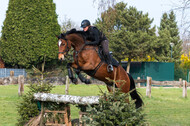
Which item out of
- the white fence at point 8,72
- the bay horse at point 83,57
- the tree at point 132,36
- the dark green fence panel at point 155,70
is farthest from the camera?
the tree at point 132,36

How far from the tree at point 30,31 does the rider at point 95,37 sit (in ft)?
44.9

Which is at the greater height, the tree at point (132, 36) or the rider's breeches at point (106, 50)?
the tree at point (132, 36)

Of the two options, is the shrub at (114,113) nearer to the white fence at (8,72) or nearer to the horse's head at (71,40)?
the horse's head at (71,40)

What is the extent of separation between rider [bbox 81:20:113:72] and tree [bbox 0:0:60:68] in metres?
13.7

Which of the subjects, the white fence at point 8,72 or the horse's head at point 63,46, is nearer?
the horse's head at point 63,46

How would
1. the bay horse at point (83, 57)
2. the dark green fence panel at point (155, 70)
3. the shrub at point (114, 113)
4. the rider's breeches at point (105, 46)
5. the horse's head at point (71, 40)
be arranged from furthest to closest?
the dark green fence panel at point (155, 70), the rider's breeches at point (105, 46), the bay horse at point (83, 57), the horse's head at point (71, 40), the shrub at point (114, 113)

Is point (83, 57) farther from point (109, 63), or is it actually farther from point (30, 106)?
point (30, 106)

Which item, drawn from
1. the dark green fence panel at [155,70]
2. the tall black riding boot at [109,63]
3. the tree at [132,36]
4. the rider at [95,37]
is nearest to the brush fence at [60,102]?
the tall black riding boot at [109,63]

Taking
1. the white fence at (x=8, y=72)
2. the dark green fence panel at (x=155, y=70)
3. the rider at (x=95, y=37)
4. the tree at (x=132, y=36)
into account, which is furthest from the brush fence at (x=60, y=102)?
the tree at (x=132, y=36)

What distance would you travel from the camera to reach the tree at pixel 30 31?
64.5ft

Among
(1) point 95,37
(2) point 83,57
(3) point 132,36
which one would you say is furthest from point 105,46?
(3) point 132,36

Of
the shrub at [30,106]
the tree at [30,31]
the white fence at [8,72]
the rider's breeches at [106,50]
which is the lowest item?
the shrub at [30,106]

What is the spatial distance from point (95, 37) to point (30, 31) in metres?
14.6

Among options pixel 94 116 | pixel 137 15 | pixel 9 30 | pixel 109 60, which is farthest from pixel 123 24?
pixel 94 116
